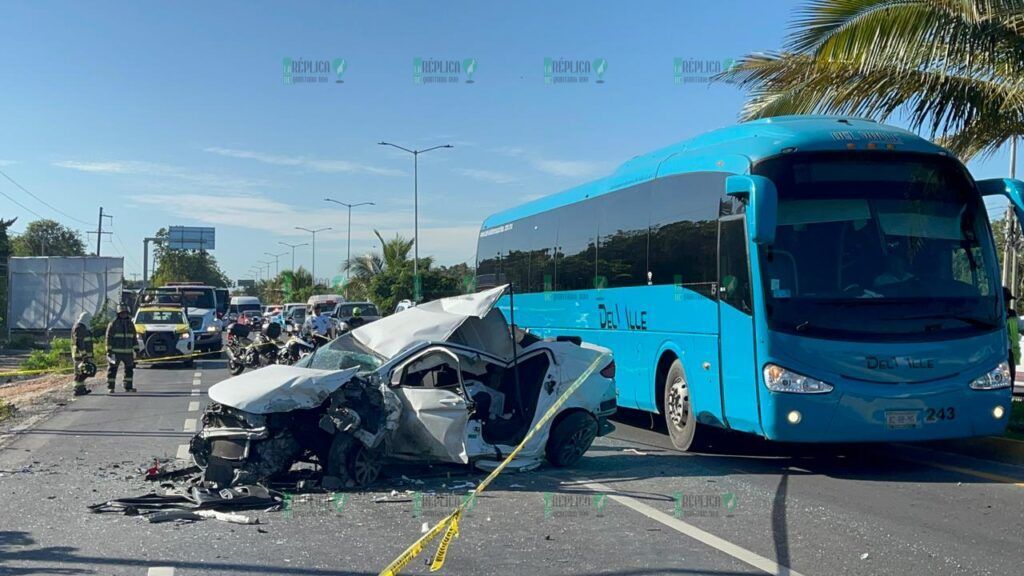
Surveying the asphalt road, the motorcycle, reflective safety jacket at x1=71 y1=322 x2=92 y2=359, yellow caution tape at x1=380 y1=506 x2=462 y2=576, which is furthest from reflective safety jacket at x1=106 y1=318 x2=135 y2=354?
yellow caution tape at x1=380 y1=506 x2=462 y2=576

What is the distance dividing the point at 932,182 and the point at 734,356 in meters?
2.59

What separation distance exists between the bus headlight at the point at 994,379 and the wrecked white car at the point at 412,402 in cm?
355

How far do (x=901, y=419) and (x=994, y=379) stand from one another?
3.63 feet

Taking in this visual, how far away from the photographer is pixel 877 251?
9.36 m

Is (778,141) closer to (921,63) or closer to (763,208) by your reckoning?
(763,208)

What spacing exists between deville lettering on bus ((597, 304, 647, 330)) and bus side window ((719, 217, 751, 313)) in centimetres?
246

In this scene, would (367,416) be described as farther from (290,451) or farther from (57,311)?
(57,311)

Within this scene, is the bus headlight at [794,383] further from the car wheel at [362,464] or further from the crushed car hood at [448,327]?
the car wheel at [362,464]

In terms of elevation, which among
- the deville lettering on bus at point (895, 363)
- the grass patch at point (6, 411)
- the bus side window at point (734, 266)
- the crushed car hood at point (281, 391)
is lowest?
the grass patch at point (6, 411)

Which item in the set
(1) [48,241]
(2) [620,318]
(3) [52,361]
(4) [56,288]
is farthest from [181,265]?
(2) [620,318]

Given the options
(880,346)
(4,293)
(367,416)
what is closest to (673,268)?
(880,346)

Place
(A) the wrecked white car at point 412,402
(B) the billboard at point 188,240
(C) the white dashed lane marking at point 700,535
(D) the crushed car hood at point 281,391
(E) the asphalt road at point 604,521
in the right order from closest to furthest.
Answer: (C) the white dashed lane marking at point 700,535 → (E) the asphalt road at point 604,521 → (D) the crushed car hood at point 281,391 → (A) the wrecked white car at point 412,402 → (B) the billboard at point 188,240

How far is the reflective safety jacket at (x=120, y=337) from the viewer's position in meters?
18.4

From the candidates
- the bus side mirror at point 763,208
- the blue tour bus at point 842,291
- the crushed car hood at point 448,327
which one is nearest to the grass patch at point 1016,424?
the blue tour bus at point 842,291
